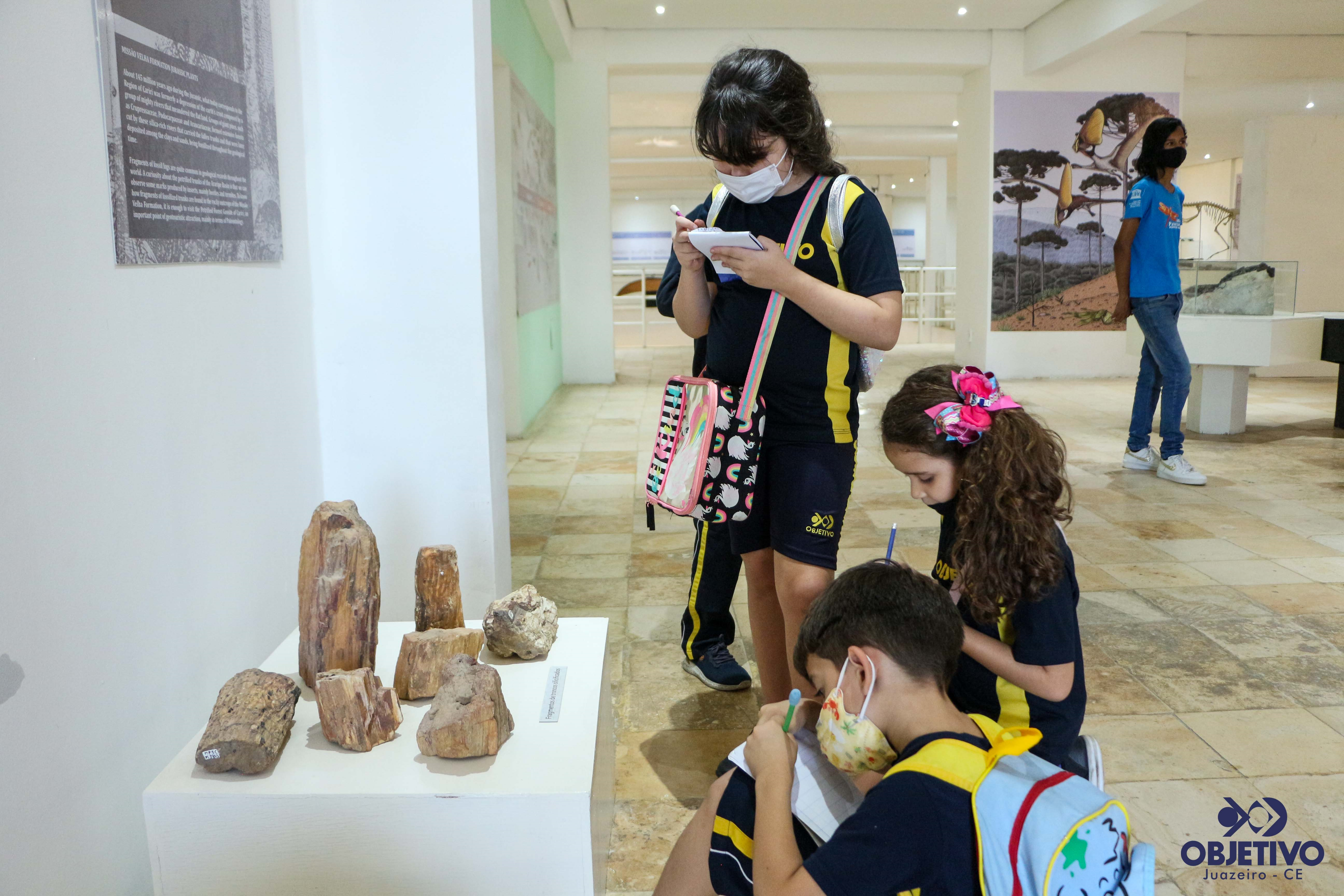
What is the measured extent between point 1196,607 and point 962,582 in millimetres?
2193

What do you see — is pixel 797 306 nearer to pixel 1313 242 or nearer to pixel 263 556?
pixel 263 556

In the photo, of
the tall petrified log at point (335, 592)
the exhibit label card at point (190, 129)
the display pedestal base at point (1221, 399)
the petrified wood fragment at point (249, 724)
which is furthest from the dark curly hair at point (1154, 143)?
the petrified wood fragment at point (249, 724)

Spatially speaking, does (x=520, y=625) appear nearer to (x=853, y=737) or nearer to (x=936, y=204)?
(x=853, y=737)

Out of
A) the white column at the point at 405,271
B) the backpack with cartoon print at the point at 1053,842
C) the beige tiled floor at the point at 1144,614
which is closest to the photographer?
the backpack with cartoon print at the point at 1053,842

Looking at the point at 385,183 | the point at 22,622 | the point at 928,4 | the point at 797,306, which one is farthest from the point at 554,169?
Result: the point at 22,622

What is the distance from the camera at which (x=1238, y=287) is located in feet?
21.5

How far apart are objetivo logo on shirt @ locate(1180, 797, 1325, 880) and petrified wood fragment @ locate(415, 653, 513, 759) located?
131 centimetres

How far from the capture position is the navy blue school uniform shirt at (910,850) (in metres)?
1.16

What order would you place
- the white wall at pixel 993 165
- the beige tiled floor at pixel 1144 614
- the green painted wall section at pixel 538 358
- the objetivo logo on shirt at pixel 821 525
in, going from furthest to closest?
the white wall at pixel 993 165 < the green painted wall section at pixel 538 358 < the beige tiled floor at pixel 1144 614 < the objetivo logo on shirt at pixel 821 525

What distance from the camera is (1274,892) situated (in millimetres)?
1813

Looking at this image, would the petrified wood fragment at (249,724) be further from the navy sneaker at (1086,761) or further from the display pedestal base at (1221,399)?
the display pedestal base at (1221,399)

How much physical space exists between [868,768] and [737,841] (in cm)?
22

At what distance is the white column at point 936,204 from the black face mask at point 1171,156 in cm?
1301

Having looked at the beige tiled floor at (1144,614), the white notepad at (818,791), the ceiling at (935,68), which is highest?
the ceiling at (935,68)
